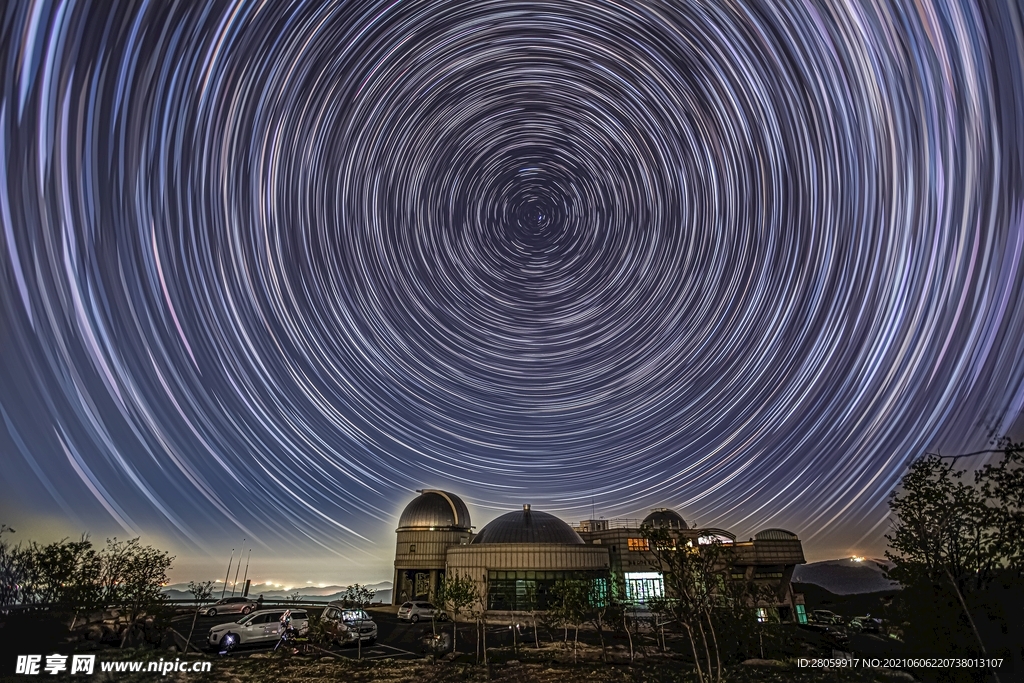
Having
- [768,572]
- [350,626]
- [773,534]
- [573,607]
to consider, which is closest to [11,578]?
[350,626]

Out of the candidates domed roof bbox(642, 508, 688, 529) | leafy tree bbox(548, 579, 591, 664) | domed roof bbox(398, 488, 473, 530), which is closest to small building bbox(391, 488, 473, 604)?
domed roof bbox(398, 488, 473, 530)

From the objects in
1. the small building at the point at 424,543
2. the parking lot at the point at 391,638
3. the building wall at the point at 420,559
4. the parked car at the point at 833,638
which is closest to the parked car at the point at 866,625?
the parked car at the point at 833,638

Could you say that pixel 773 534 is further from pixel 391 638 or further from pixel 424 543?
pixel 391 638

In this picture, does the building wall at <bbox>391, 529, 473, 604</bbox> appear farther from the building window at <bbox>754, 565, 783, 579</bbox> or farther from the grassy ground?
the grassy ground

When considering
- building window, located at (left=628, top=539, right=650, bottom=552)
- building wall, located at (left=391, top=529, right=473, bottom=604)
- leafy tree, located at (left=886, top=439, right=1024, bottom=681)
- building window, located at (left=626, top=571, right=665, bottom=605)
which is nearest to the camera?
leafy tree, located at (left=886, top=439, right=1024, bottom=681)

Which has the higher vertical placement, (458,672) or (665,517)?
(665,517)

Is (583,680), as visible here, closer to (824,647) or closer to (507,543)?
(824,647)
